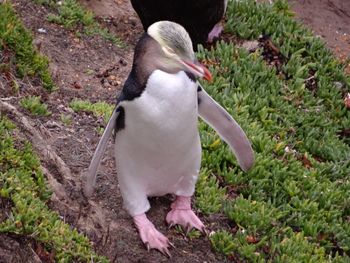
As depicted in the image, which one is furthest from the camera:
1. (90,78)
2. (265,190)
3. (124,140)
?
(90,78)

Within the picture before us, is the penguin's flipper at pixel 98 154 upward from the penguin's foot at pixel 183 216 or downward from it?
upward

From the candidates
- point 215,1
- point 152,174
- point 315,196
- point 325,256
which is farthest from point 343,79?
point 152,174

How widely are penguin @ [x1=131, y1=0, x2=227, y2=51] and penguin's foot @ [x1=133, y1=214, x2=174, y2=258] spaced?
8.41 ft

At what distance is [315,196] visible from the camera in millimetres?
4625

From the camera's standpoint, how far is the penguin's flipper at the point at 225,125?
3.76m

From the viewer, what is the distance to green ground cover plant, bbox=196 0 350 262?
4.15 m

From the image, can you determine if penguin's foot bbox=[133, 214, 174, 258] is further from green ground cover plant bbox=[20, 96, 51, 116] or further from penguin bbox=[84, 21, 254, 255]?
green ground cover plant bbox=[20, 96, 51, 116]

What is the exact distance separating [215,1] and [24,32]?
1.58m

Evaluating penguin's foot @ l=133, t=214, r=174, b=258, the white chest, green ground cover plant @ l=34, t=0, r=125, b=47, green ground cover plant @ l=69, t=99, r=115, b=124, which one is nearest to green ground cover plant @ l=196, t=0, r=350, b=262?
penguin's foot @ l=133, t=214, r=174, b=258

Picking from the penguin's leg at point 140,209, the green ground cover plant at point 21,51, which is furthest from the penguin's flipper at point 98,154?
the green ground cover plant at point 21,51

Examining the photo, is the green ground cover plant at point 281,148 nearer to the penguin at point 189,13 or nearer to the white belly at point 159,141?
the penguin at point 189,13

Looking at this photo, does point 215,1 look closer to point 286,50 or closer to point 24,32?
point 286,50

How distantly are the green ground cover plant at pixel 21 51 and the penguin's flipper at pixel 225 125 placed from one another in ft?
5.37

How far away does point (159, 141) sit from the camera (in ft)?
11.3
